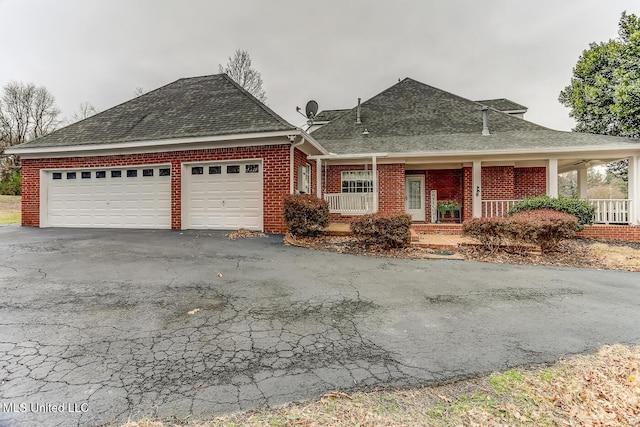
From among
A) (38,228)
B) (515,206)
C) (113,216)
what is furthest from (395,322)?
(38,228)

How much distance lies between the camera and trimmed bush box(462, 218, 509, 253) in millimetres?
7637

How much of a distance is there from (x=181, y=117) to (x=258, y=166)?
13.8 feet

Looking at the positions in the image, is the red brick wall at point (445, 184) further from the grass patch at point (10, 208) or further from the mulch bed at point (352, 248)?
the grass patch at point (10, 208)

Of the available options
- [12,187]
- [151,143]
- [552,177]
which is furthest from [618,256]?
[12,187]

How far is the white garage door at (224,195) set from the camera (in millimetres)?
10172

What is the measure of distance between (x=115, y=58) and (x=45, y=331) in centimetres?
1983

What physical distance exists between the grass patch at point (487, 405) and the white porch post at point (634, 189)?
11656 mm

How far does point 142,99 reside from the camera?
1388 centimetres

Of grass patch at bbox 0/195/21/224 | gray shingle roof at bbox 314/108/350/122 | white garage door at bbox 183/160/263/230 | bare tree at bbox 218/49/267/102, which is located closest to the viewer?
white garage door at bbox 183/160/263/230

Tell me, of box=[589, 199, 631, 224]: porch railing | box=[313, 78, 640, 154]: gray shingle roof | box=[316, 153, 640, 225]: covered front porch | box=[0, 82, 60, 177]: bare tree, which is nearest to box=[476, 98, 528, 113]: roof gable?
box=[313, 78, 640, 154]: gray shingle roof

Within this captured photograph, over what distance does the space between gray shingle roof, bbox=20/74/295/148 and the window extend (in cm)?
456

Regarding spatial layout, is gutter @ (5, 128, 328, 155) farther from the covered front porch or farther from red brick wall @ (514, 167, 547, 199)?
red brick wall @ (514, 167, 547, 199)

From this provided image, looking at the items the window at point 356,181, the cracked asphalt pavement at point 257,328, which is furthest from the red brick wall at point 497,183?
the cracked asphalt pavement at point 257,328

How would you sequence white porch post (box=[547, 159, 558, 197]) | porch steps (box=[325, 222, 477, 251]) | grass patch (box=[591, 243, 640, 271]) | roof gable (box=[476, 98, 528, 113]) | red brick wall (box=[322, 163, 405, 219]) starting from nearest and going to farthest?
1. grass patch (box=[591, 243, 640, 271])
2. porch steps (box=[325, 222, 477, 251])
3. white porch post (box=[547, 159, 558, 197])
4. red brick wall (box=[322, 163, 405, 219])
5. roof gable (box=[476, 98, 528, 113])
